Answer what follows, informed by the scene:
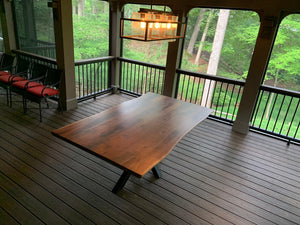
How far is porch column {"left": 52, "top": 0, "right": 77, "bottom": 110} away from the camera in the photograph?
369 cm

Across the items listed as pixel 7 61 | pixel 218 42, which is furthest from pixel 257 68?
pixel 7 61

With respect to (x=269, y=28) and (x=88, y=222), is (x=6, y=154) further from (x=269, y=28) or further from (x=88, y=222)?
(x=269, y=28)

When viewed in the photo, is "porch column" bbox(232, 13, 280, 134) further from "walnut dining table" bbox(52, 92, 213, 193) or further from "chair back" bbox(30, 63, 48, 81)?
"chair back" bbox(30, 63, 48, 81)

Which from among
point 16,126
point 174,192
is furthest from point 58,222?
point 16,126

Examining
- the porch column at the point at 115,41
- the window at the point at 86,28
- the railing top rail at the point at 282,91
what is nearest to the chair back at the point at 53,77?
the porch column at the point at 115,41

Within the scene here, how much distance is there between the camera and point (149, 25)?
5.85 feet

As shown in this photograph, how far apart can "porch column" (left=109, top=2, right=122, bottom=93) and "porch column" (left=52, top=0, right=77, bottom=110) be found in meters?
1.28

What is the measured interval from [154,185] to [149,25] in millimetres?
1788

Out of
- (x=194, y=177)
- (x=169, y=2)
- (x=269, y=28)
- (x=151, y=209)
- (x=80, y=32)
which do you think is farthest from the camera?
(x=80, y=32)

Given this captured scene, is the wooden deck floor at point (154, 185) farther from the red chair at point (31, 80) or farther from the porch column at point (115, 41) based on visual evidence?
the porch column at point (115, 41)

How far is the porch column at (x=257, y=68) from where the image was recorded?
3.41 meters

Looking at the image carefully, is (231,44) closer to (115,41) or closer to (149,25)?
(115,41)

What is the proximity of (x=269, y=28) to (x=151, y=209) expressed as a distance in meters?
3.22

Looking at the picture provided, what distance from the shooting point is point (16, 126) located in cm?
356
